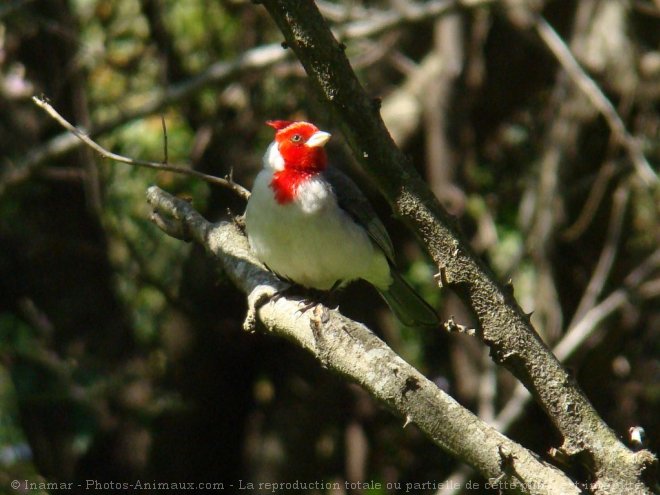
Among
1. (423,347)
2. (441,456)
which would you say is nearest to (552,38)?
(423,347)

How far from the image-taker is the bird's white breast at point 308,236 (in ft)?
13.6

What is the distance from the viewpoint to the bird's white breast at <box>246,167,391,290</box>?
413cm

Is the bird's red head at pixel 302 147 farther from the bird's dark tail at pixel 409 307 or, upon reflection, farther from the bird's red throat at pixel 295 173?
the bird's dark tail at pixel 409 307

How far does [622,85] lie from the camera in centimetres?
661

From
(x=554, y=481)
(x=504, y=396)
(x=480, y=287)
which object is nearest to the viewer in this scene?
(x=554, y=481)

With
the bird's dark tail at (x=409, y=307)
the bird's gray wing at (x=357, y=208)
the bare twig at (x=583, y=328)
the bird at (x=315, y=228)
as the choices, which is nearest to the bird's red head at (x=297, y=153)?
the bird at (x=315, y=228)

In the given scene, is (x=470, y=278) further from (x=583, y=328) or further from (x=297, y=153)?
(x=583, y=328)

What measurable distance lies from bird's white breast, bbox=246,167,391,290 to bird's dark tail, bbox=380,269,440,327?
8.9 inches

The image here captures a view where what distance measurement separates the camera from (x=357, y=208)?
458cm

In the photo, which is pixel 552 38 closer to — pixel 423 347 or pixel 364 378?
pixel 423 347

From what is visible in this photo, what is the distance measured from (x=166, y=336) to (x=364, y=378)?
149 inches

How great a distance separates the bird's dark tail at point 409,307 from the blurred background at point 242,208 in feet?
4.10

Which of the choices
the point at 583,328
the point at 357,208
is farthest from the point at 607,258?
the point at 357,208

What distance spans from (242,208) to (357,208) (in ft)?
5.66
